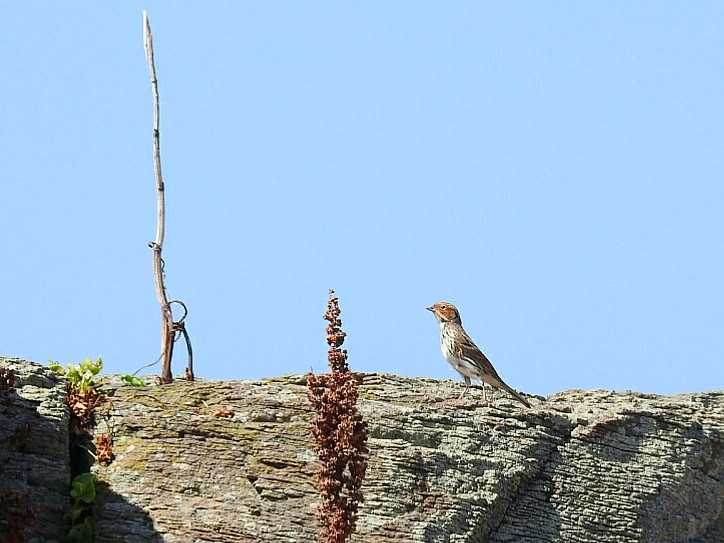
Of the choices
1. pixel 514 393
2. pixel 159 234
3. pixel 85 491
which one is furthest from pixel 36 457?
pixel 514 393

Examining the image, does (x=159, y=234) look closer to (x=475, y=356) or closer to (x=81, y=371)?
(x=81, y=371)

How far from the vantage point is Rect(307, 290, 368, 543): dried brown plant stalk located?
13.3 meters

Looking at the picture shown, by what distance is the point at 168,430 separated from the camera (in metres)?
15.9

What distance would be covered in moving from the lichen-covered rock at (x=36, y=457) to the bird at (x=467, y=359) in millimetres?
4619

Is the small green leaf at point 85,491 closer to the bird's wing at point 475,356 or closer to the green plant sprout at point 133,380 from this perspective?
the green plant sprout at point 133,380

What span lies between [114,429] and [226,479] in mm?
1511

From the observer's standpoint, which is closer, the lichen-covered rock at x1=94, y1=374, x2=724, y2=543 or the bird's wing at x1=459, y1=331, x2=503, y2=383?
the lichen-covered rock at x1=94, y1=374, x2=724, y2=543

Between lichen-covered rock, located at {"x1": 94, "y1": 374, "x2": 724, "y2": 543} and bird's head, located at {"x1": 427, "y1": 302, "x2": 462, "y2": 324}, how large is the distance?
2.71ft

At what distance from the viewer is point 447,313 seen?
1727 centimetres

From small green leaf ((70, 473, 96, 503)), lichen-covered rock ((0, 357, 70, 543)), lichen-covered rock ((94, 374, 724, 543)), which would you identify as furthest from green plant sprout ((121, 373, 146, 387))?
small green leaf ((70, 473, 96, 503))

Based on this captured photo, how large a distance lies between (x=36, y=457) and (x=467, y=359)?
520 cm

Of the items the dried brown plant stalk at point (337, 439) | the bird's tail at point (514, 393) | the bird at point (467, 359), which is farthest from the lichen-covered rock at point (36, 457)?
the bird's tail at point (514, 393)

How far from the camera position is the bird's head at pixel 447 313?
17234mm

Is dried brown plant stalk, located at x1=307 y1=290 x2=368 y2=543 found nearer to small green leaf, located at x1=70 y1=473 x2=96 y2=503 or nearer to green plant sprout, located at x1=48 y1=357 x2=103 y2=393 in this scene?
small green leaf, located at x1=70 y1=473 x2=96 y2=503
